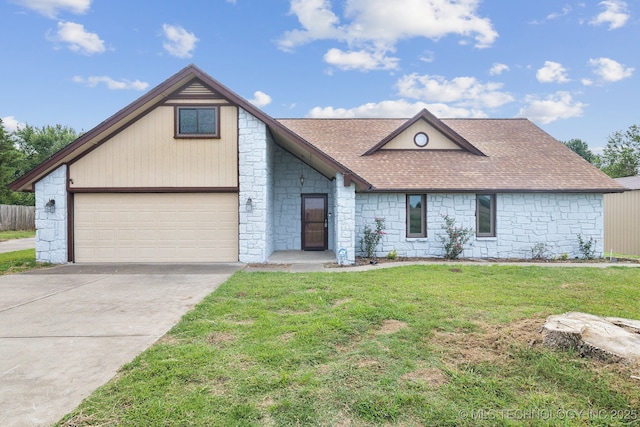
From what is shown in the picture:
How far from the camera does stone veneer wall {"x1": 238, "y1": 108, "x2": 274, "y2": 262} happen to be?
10539 millimetres

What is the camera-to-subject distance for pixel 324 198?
13.4 meters

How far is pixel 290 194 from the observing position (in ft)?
43.8

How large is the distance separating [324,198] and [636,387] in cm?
1103

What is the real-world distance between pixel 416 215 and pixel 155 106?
31.3ft

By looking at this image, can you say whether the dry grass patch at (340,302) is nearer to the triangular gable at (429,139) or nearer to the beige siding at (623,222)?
the triangular gable at (429,139)

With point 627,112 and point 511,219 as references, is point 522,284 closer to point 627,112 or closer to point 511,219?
point 511,219

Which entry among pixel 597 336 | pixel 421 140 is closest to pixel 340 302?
pixel 597 336

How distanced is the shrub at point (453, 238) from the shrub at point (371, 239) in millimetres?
2182

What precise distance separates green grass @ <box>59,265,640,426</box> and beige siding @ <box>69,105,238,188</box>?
5.53m

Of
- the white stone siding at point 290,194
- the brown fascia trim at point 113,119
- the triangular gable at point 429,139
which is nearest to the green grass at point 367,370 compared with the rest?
the brown fascia trim at point 113,119

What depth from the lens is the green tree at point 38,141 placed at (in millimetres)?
37500

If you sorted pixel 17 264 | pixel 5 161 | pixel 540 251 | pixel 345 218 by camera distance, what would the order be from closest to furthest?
pixel 17 264, pixel 345 218, pixel 540 251, pixel 5 161

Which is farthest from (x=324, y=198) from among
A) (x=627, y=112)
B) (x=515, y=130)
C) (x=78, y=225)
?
(x=627, y=112)

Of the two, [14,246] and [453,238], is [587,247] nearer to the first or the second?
[453,238]
